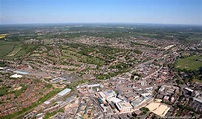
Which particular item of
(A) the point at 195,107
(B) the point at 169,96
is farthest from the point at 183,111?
(B) the point at 169,96

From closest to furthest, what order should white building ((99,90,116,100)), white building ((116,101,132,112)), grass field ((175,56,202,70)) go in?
white building ((116,101,132,112)) → white building ((99,90,116,100)) → grass field ((175,56,202,70))

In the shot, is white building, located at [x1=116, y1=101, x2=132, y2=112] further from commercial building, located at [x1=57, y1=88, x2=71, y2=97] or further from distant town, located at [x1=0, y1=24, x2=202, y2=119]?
commercial building, located at [x1=57, y1=88, x2=71, y2=97]

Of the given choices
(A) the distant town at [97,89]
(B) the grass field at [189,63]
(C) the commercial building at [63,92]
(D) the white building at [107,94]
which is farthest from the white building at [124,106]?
(B) the grass field at [189,63]

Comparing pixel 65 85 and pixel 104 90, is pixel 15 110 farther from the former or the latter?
pixel 104 90

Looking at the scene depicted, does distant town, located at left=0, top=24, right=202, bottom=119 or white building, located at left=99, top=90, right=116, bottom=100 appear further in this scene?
white building, located at left=99, top=90, right=116, bottom=100

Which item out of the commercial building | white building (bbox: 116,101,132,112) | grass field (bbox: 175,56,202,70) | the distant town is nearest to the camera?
the distant town

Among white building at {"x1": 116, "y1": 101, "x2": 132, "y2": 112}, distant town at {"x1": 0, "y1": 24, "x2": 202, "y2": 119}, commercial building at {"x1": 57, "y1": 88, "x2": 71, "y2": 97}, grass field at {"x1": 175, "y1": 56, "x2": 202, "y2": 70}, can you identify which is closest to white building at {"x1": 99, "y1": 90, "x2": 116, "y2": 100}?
distant town at {"x1": 0, "y1": 24, "x2": 202, "y2": 119}

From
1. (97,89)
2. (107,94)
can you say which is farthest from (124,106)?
(97,89)

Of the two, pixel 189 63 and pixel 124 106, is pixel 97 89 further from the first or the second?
pixel 189 63

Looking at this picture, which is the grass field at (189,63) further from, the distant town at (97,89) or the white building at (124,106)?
the white building at (124,106)
